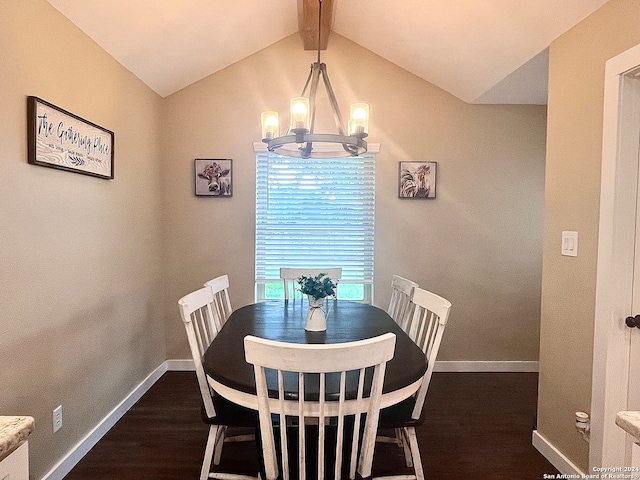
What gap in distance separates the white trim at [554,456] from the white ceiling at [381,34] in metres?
2.29

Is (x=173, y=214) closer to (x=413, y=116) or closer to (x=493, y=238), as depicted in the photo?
(x=413, y=116)

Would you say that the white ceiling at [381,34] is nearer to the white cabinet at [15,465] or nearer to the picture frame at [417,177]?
the picture frame at [417,177]

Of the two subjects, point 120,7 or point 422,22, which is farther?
point 422,22

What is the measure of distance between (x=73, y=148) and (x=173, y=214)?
146 centimetres

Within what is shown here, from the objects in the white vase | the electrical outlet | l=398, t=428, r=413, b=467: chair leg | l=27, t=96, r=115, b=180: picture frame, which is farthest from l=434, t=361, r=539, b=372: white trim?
l=27, t=96, r=115, b=180: picture frame

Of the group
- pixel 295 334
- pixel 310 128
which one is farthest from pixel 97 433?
pixel 310 128

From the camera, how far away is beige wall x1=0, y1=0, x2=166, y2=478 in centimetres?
180

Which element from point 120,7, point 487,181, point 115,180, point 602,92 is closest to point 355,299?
point 487,181

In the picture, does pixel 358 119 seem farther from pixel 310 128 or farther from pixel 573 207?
pixel 573 207

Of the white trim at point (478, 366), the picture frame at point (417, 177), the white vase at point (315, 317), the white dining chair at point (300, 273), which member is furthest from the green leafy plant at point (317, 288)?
the white trim at point (478, 366)

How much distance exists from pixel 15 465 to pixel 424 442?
2267mm

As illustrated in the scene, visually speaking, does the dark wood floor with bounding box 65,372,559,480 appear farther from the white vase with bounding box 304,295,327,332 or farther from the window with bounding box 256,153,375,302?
the window with bounding box 256,153,375,302

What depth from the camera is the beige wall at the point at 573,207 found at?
6.48ft

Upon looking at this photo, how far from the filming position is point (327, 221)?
371cm
